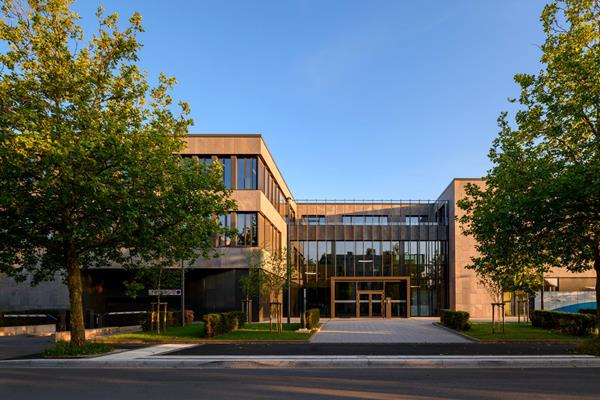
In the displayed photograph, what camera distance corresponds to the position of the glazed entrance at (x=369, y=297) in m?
48.0

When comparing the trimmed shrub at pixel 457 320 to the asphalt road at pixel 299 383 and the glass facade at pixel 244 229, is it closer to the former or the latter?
the glass facade at pixel 244 229

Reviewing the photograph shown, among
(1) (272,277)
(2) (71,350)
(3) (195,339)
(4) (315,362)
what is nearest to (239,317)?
(1) (272,277)

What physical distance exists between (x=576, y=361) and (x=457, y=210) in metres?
30.6

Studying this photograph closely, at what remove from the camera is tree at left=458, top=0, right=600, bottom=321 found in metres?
18.4

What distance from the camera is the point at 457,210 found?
46.3 meters

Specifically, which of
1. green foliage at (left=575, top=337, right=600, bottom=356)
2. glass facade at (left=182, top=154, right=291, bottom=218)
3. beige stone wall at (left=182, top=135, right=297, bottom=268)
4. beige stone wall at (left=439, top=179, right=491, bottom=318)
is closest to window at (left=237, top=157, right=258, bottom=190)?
Answer: glass facade at (left=182, top=154, right=291, bottom=218)

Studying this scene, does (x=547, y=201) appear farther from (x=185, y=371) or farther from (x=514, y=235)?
(x=185, y=371)

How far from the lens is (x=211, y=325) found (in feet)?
79.4

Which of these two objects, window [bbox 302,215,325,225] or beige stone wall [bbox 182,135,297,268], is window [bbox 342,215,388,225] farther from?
beige stone wall [bbox 182,135,297,268]

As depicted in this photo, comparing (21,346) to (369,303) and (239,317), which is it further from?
(369,303)

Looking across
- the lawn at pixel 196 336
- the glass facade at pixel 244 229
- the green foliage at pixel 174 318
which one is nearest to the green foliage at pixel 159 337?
the lawn at pixel 196 336

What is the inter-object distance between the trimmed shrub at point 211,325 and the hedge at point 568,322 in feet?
54.7

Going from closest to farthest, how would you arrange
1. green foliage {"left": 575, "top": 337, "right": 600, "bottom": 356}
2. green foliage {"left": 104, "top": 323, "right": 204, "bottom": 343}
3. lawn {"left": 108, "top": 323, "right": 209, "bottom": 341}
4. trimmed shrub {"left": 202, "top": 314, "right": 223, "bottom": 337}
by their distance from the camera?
green foliage {"left": 575, "top": 337, "right": 600, "bottom": 356} < green foliage {"left": 104, "top": 323, "right": 204, "bottom": 343} < lawn {"left": 108, "top": 323, "right": 209, "bottom": 341} < trimmed shrub {"left": 202, "top": 314, "right": 223, "bottom": 337}

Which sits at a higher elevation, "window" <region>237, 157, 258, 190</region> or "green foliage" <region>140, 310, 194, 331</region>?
"window" <region>237, 157, 258, 190</region>
